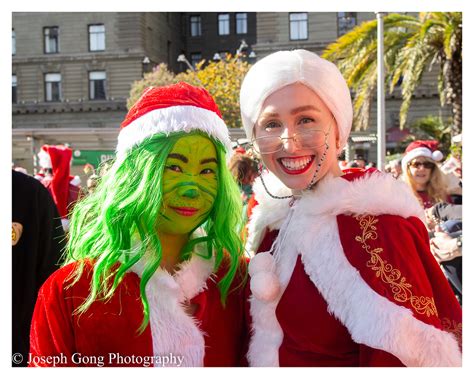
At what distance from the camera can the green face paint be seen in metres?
2.21

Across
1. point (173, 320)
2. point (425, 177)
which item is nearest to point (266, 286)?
point (173, 320)

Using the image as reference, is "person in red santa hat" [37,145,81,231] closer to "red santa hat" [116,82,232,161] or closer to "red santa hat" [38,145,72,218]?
"red santa hat" [38,145,72,218]

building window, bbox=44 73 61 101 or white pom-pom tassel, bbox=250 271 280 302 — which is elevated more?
building window, bbox=44 73 61 101

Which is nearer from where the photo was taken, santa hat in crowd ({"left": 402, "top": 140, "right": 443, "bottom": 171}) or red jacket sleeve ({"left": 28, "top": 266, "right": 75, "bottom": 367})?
red jacket sleeve ({"left": 28, "top": 266, "right": 75, "bottom": 367})

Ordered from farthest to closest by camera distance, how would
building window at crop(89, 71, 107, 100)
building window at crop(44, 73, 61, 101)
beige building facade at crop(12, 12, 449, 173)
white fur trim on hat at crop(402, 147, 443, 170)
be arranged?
building window at crop(89, 71, 107, 100) < building window at crop(44, 73, 61, 101) < beige building facade at crop(12, 12, 449, 173) < white fur trim on hat at crop(402, 147, 443, 170)

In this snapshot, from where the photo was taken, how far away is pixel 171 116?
88.6 inches

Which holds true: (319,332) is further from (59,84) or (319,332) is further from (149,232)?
(59,84)

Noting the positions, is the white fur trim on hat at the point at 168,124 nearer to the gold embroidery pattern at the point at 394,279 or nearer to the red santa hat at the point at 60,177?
the gold embroidery pattern at the point at 394,279

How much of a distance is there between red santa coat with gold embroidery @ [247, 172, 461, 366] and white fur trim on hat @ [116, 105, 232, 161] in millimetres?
481

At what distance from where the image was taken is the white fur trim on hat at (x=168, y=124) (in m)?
2.23

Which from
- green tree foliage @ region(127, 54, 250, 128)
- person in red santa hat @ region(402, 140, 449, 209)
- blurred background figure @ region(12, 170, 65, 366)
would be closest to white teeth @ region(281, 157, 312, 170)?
blurred background figure @ region(12, 170, 65, 366)

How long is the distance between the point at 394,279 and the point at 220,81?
2202 cm

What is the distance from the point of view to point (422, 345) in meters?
1.97

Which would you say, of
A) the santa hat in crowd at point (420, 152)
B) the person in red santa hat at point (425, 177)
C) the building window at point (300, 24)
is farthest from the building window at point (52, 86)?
the person in red santa hat at point (425, 177)
